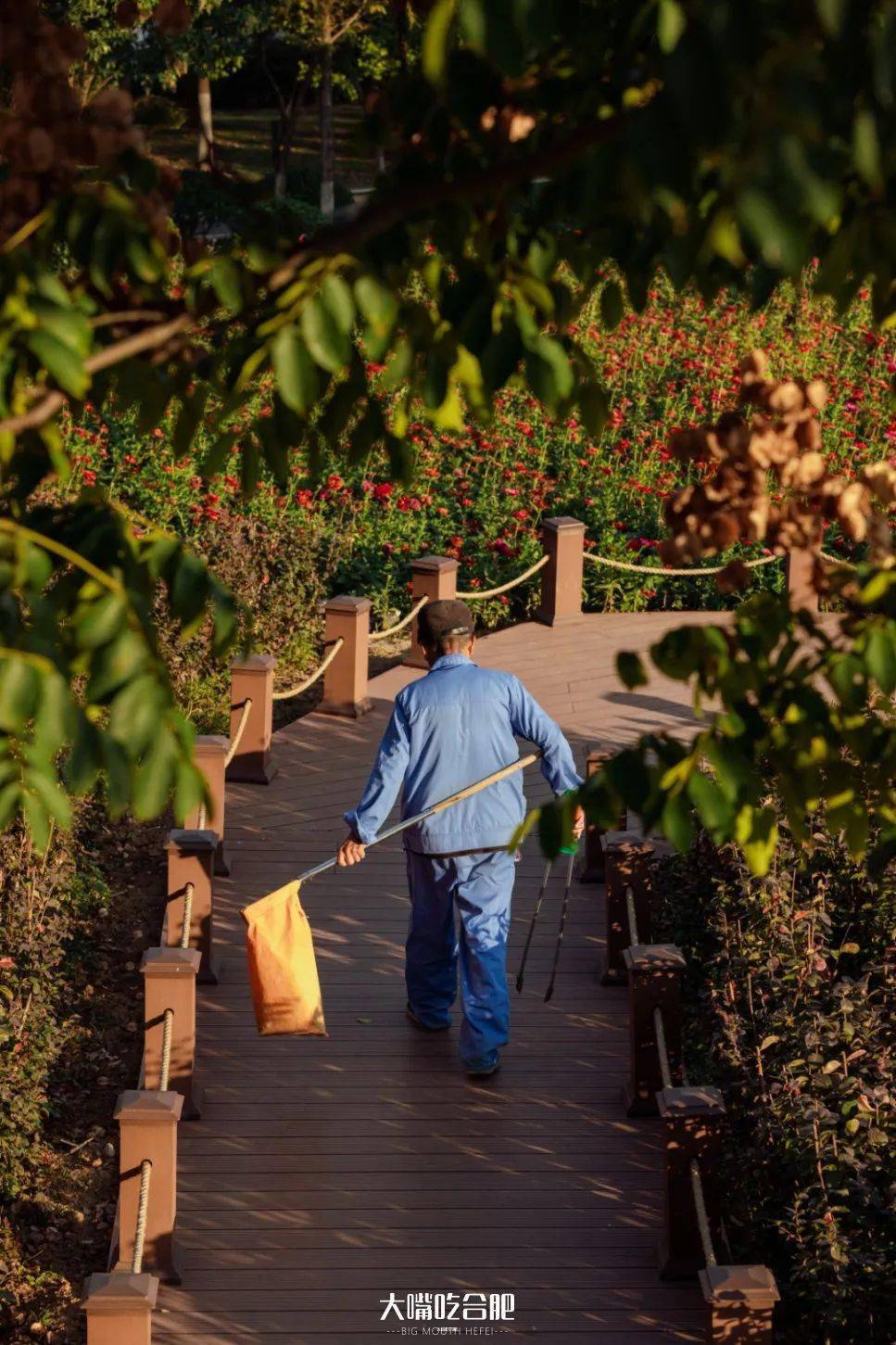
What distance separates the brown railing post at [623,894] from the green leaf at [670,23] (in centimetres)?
582

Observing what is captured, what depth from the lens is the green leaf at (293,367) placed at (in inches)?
123

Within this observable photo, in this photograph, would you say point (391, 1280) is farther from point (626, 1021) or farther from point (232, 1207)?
point (626, 1021)

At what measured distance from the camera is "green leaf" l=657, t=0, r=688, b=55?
2500 millimetres

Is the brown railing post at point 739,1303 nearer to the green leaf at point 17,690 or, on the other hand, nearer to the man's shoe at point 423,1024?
the man's shoe at point 423,1024

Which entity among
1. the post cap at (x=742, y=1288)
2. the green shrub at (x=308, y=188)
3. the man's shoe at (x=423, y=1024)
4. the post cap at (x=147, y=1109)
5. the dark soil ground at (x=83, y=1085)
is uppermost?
the green shrub at (x=308, y=188)

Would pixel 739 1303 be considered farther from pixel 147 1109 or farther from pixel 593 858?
pixel 593 858

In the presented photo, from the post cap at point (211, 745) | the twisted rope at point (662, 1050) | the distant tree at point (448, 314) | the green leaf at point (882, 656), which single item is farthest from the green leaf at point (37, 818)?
the post cap at point (211, 745)

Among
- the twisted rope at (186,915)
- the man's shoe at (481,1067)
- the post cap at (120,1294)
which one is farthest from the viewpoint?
the twisted rope at (186,915)

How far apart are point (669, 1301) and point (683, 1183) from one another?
45cm

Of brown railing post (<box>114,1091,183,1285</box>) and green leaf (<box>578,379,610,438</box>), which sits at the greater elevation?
green leaf (<box>578,379,610,438</box>)

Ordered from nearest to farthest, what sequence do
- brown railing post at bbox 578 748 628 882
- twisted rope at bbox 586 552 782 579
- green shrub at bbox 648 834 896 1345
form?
green shrub at bbox 648 834 896 1345 → brown railing post at bbox 578 748 628 882 → twisted rope at bbox 586 552 782 579

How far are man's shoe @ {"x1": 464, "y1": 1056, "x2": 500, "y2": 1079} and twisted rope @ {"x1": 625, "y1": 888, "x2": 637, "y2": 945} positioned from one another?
2.54ft

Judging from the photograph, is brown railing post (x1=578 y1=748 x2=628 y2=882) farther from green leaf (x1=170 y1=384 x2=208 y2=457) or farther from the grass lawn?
the grass lawn

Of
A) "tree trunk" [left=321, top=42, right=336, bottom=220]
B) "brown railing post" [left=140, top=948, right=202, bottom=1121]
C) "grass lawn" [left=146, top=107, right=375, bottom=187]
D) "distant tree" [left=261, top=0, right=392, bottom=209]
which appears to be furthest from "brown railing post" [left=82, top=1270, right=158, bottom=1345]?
"grass lawn" [left=146, top=107, right=375, bottom=187]
